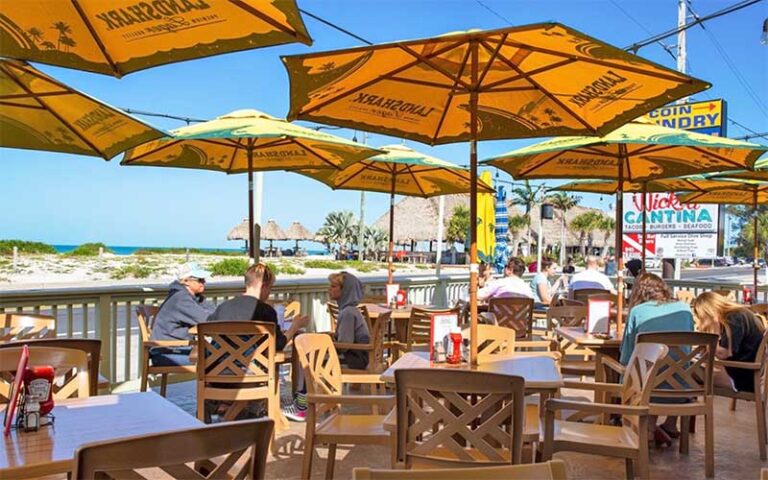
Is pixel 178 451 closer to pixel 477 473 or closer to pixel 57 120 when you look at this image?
pixel 477 473

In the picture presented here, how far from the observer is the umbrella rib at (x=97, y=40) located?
312cm

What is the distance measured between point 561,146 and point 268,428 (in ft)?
14.7

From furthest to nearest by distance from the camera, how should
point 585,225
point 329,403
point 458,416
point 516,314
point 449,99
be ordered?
point 585,225 → point 516,314 → point 449,99 → point 329,403 → point 458,416

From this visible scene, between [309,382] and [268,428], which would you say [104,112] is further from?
[268,428]

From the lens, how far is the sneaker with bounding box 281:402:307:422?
16.5 feet

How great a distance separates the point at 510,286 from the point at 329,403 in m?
4.15

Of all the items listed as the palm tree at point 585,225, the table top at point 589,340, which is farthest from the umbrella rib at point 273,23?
the palm tree at point 585,225

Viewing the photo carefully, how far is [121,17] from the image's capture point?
10.4 ft

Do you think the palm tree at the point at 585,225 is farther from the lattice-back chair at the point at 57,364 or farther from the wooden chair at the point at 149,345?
the lattice-back chair at the point at 57,364

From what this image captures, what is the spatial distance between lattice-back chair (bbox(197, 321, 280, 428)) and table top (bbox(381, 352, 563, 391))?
107 centimetres

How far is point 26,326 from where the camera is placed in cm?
430

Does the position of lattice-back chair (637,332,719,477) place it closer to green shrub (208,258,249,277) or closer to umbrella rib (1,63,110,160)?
umbrella rib (1,63,110,160)

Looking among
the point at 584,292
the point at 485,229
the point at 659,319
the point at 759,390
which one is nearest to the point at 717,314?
the point at 759,390

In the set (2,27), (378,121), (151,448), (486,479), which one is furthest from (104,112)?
(486,479)
